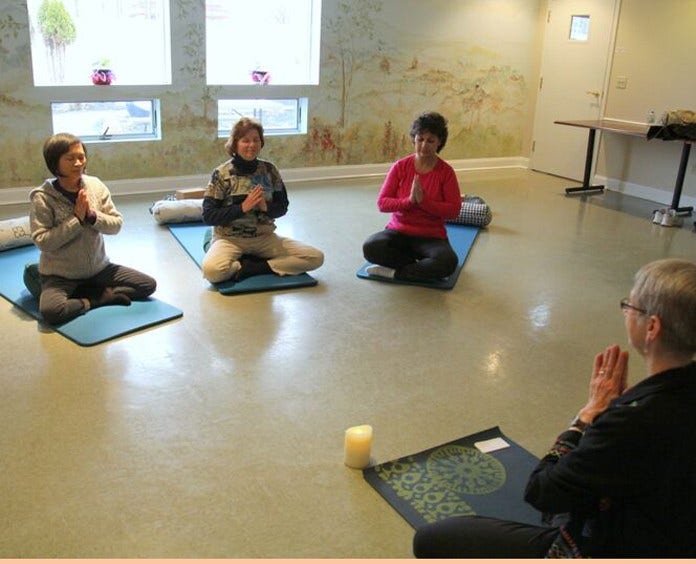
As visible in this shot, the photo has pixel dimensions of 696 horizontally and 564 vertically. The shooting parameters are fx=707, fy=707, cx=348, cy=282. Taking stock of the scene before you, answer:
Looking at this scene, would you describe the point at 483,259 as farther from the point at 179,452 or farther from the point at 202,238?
the point at 179,452

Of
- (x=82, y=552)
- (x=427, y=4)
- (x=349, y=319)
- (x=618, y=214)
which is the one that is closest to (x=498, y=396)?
(x=349, y=319)

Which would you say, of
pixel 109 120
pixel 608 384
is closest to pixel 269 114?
pixel 109 120

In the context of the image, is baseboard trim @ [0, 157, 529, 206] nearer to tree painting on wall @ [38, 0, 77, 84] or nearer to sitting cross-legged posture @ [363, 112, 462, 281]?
tree painting on wall @ [38, 0, 77, 84]

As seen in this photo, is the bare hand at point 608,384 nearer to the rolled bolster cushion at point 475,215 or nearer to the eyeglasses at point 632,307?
the eyeglasses at point 632,307

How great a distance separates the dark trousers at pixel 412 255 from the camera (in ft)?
13.5

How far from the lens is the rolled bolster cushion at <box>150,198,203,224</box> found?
201 inches

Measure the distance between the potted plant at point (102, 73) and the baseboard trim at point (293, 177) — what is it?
2.69 feet

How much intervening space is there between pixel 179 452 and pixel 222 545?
0.50 m

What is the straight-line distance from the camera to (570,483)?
1.44m

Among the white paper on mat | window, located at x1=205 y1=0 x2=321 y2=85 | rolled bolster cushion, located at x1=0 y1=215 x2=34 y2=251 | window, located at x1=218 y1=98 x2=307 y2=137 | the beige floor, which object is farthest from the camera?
window, located at x1=218 y1=98 x2=307 y2=137

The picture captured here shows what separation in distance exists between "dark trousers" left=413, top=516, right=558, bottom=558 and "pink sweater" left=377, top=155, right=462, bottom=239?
2625 mm

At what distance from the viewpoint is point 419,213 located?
4.27 m

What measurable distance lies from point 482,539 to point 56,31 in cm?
A: 547

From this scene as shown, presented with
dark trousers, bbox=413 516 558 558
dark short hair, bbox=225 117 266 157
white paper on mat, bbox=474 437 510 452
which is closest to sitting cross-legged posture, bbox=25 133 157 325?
dark short hair, bbox=225 117 266 157
